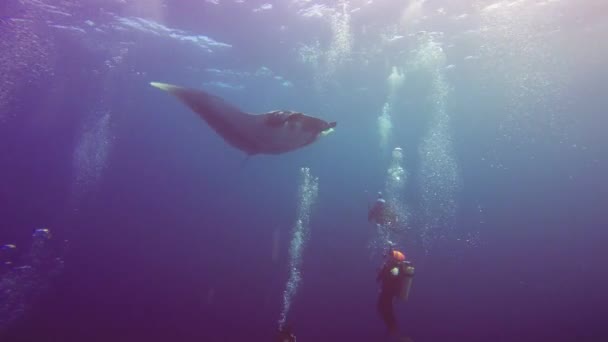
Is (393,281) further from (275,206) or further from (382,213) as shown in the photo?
(275,206)

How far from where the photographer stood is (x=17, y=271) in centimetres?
2491

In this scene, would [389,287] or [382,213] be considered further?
[382,213]

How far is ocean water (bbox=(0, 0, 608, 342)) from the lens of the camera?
17328mm

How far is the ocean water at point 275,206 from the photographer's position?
56.9ft

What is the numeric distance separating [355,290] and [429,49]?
17.8 m

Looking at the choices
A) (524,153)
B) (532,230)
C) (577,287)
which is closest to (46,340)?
(577,287)

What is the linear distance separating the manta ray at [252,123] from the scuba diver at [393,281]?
3.42 meters

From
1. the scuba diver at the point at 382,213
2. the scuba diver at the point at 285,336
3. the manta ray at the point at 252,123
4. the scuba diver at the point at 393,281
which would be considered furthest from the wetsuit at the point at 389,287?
the manta ray at the point at 252,123

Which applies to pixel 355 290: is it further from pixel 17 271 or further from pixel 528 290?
pixel 17 271

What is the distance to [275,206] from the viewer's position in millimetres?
41938

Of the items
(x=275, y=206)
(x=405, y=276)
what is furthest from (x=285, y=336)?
(x=275, y=206)

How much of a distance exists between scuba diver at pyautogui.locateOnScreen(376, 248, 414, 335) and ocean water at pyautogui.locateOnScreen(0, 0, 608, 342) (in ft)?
9.93

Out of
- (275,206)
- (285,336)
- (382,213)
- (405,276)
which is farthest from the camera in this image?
(275,206)

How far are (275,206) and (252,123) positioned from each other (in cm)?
3697
